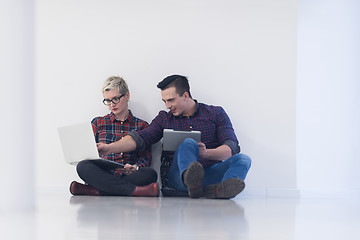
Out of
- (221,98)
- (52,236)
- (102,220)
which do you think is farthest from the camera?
(221,98)

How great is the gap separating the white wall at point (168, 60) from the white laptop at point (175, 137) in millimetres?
664

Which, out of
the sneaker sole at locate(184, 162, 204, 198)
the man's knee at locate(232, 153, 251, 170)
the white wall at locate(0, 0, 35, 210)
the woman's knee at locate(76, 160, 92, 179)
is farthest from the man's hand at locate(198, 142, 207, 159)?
the white wall at locate(0, 0, 35, 210)

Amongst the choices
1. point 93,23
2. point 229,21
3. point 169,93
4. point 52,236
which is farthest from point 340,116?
point 52,236

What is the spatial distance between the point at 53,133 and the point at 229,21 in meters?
1.94

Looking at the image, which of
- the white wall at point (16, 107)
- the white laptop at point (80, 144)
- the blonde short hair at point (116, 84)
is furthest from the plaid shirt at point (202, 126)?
the white wall at point (16, 107)

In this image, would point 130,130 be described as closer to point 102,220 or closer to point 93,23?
point 93,23

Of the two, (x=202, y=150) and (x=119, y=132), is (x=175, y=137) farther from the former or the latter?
(x=119, y=132)

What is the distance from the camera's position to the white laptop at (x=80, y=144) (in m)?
3.58

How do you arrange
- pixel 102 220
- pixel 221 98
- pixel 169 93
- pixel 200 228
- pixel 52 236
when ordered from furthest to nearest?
pixel 221 98
pixel 169 93
pixel 102 220
pixel 200 228
pixel 52 236

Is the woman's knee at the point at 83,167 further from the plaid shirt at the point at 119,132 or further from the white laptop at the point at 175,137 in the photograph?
the white laptop at the point at 175,137

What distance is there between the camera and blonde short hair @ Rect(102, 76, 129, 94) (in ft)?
14.0

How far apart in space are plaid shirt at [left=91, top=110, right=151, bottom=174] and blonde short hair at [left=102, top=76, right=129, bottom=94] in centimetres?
23

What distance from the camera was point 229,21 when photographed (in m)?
4.55

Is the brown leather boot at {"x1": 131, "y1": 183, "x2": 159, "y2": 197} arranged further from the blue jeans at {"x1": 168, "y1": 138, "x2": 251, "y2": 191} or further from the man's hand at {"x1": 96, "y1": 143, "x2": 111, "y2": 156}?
the man's hand at {"x1": 96, "y1": 143, "x2": 111, "y2": 156}
